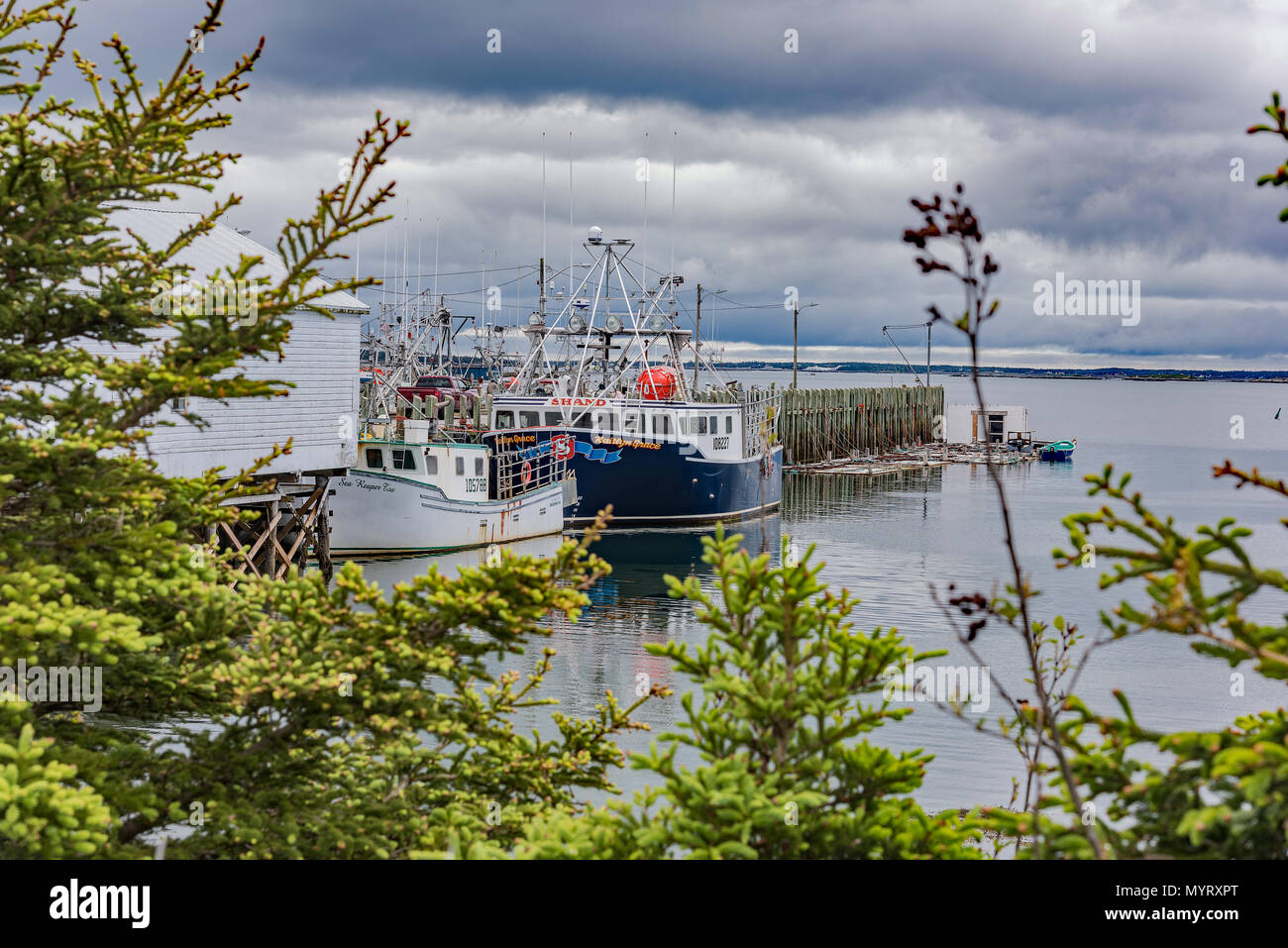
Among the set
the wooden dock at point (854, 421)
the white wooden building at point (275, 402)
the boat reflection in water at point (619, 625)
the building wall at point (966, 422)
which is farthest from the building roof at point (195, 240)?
the building wall at point (966, 422)

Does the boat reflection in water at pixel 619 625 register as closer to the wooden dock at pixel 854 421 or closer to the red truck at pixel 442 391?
the red truck at pixel 442 391

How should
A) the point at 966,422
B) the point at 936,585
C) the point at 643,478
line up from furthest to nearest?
the point at 966,422 < the point at 643,478 < the point at 936,585

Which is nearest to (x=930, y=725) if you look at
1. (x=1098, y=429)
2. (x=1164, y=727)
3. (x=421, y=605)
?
(x=1164, y=727)

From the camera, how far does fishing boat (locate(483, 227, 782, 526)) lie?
51562mm

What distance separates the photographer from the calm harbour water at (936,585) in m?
22.9

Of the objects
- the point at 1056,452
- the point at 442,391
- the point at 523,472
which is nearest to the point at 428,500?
the point at 523,472

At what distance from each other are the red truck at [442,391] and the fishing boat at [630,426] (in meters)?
11.2

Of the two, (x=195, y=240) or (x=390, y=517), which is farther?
(x=390, y=517)

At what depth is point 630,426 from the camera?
53.2 m

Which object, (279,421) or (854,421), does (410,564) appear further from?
(854,421)

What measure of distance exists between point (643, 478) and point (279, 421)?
2541 cm

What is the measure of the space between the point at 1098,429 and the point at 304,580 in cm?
17069
